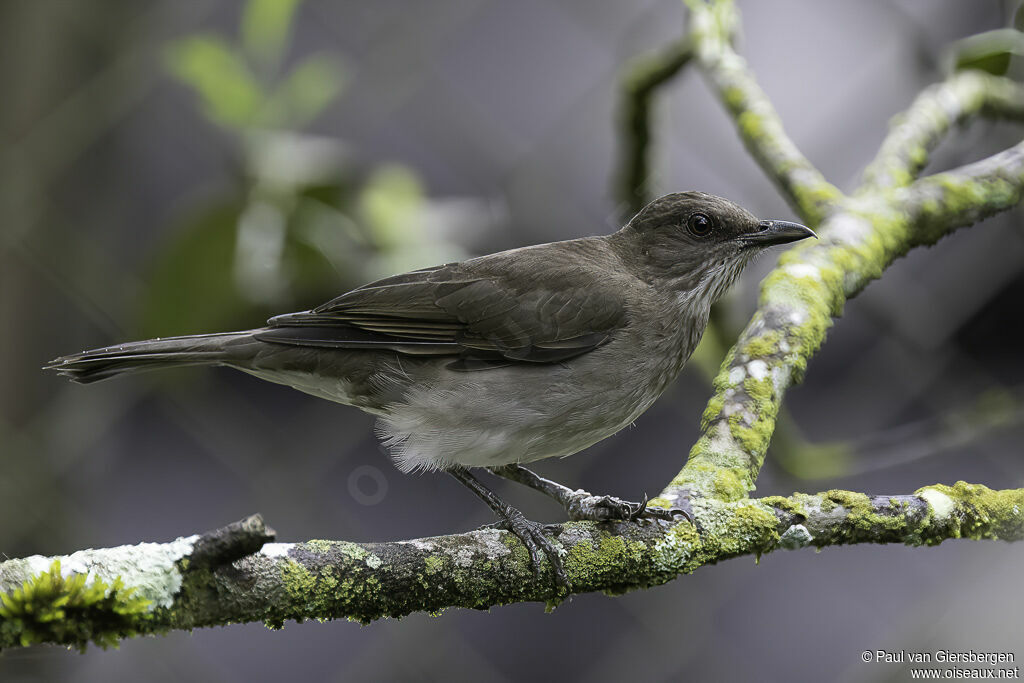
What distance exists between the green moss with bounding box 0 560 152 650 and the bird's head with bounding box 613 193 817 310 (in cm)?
190

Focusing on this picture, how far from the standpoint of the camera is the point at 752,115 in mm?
3578

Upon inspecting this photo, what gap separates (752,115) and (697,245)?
0.89 m

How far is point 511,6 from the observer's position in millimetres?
4738

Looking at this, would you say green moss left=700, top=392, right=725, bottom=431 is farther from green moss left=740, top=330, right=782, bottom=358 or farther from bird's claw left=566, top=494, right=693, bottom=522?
bird's claw left=566, top=494, right=693, bottom=522

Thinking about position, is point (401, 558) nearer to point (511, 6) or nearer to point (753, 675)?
point (753, 675)

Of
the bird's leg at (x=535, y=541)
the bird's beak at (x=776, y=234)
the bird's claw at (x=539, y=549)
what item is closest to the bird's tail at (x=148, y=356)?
the bird's leg at (x=535, y=541)

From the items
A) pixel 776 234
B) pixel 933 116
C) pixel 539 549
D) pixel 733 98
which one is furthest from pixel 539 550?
pixel 933 116

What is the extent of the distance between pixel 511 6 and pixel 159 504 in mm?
3016

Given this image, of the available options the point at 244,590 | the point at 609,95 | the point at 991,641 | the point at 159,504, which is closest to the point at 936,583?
the point at 991,641

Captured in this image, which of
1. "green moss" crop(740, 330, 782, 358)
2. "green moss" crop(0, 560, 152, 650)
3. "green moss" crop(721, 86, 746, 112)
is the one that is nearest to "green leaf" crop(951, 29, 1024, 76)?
"green moss" crop(721, 86, 746, 112)

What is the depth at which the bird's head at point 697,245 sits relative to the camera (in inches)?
116

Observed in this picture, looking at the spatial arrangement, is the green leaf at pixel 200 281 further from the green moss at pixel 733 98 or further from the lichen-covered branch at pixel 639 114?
the green moss at pixel 733 98

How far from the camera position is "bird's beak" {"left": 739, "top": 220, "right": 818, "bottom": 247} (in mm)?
2717

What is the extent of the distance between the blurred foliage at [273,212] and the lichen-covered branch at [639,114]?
1.02 metres
